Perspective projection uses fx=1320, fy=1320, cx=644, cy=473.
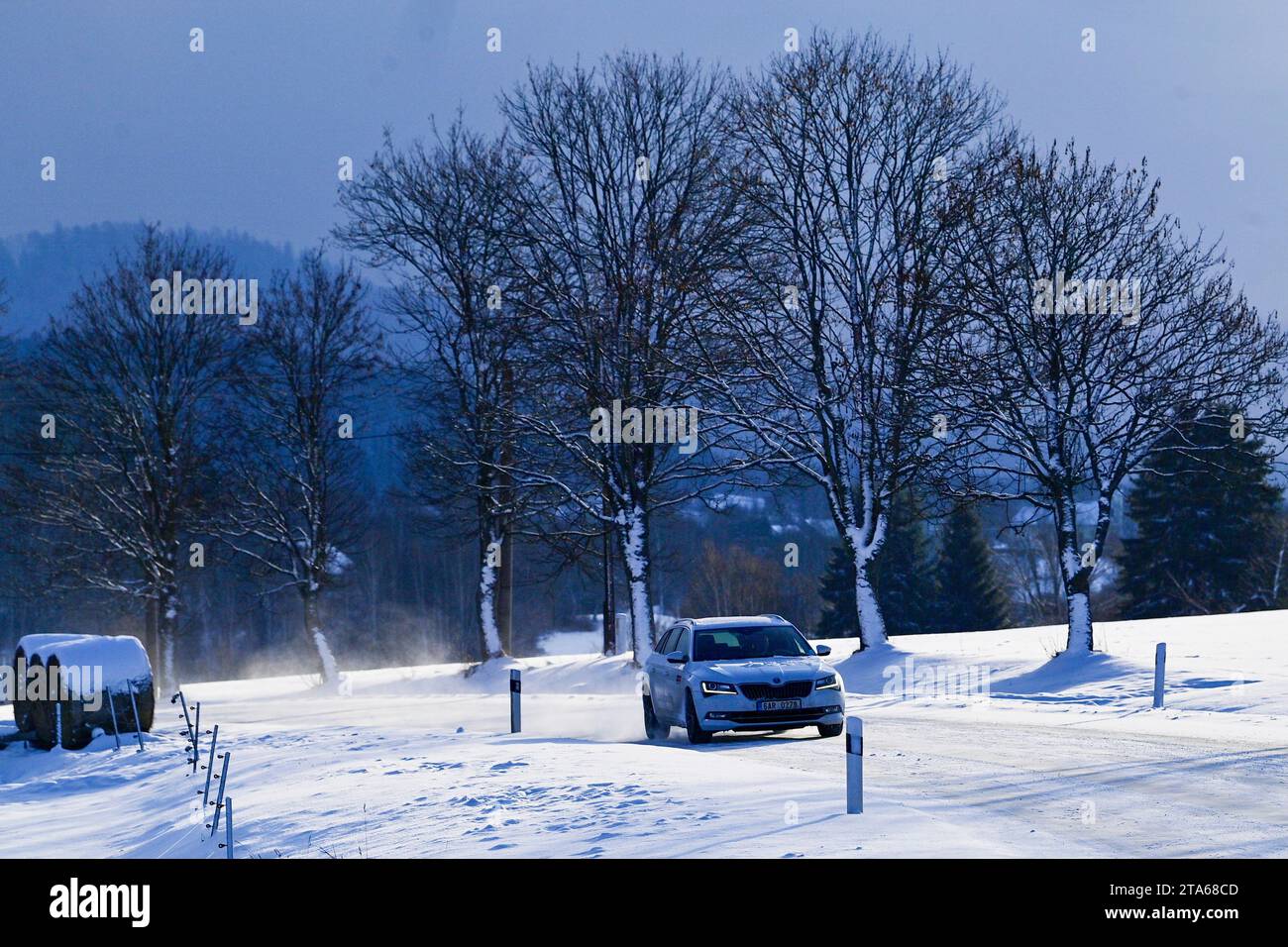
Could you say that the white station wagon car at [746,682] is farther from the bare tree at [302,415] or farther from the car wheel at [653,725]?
the bare tree at [302,415]

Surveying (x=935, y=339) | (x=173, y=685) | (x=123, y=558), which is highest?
(x=935, y=339)

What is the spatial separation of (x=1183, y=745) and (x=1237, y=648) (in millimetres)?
15448

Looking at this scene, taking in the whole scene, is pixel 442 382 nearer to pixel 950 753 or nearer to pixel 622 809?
pixel 950 753

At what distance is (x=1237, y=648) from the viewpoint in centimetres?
2933

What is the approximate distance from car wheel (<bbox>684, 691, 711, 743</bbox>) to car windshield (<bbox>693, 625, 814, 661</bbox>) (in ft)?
2.23

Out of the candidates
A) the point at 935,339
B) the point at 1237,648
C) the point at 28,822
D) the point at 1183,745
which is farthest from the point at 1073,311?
the point at 28,822

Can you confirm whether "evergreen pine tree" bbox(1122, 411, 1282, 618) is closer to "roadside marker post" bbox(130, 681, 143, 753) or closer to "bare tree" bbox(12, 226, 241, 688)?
"bare tree" bbox(12, 226, 241, 688)

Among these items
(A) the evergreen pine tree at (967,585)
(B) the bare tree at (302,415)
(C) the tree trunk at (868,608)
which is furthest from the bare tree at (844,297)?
(A) the evergreen pine tree at (967,585)

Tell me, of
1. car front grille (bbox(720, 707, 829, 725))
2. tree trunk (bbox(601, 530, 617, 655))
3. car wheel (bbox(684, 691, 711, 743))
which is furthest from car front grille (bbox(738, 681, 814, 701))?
tree trunk (bbox(601, 530, 617, 655))

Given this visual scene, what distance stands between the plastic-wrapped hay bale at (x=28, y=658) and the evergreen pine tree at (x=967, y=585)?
56.8 meters

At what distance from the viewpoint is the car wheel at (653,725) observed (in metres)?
19.1

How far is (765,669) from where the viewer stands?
56.7ft

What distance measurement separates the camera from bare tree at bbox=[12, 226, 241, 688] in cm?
4509
